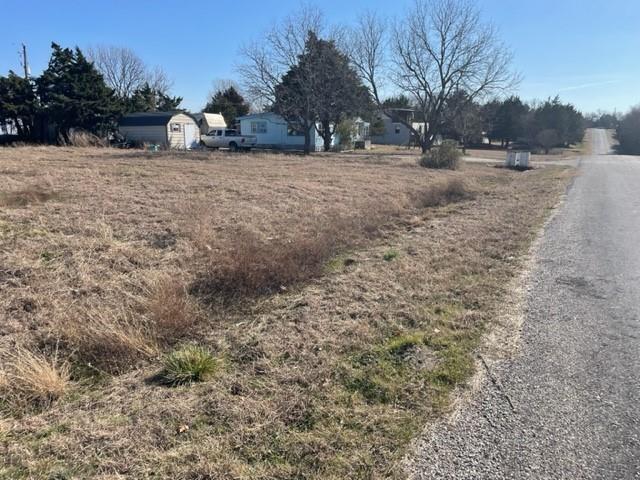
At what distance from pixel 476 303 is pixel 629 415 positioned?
76.9 inches

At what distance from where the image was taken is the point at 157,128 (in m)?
31.7

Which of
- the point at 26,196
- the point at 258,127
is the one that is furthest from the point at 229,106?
the point at 26,196

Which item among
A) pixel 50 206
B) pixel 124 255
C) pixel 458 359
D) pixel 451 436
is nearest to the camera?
pixel 451 436

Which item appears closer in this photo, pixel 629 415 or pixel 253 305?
pixel 629 415

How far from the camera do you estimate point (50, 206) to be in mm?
7836

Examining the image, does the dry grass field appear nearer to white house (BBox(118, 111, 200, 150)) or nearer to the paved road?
the paved road

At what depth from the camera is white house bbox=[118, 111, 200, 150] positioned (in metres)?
31.8

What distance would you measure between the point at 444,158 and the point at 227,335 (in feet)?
68.8

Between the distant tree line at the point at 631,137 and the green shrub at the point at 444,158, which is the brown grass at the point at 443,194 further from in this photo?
the distant tree line at the point at 631,137

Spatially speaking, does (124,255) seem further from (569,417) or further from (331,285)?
(569,417)

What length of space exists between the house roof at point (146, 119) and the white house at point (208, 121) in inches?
386

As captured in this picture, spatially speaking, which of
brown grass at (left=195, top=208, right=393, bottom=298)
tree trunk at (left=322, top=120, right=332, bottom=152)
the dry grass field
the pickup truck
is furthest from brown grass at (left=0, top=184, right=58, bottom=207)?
tree trunk at (left=322, top=120, right=332, bottom=152)

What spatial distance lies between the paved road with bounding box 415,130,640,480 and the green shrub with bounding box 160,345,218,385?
5.53 feet

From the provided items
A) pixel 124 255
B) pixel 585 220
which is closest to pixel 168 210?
pixel 124 255
